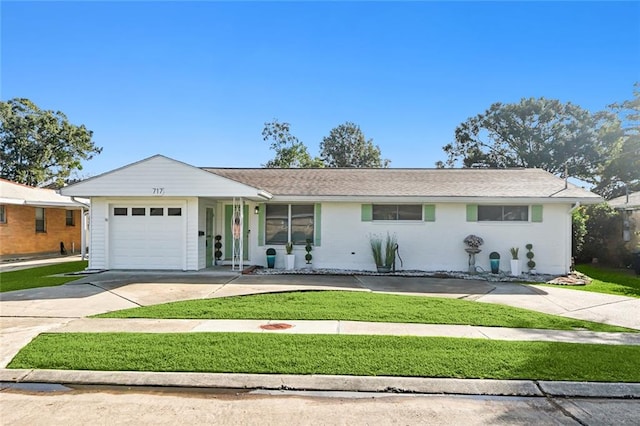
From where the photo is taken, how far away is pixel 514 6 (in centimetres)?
1094

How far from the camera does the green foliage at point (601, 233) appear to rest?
18.1m

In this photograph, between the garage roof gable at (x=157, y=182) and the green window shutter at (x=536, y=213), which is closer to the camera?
the garage roof gable at (x=157, y=182)

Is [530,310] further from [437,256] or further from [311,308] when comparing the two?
[437,256]

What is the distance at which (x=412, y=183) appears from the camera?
1620 centimetres

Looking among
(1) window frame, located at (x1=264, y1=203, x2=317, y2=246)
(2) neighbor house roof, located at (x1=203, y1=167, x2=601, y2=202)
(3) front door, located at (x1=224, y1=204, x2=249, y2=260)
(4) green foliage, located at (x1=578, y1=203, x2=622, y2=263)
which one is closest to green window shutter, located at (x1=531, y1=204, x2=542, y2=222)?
(2) neighbor house roof, located at (x1=203, y1=167, x2=601, y2=202)

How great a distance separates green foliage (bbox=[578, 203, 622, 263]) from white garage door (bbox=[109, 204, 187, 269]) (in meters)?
16.7

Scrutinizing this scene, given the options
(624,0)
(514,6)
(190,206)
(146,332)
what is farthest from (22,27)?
(624,0)

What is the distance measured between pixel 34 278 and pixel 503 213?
14.8 meters

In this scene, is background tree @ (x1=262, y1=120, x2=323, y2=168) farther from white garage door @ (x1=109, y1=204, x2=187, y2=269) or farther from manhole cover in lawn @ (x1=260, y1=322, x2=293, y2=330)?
manhole cover in lawn @ (x1=260, y1=322, x2=293, y2=330)

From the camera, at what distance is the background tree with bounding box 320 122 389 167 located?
5069 cm

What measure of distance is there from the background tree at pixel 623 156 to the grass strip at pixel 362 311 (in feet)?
76.8

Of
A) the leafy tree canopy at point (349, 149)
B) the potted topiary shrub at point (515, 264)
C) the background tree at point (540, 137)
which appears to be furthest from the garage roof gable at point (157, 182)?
the leafy tree canopy at point (349, 149)

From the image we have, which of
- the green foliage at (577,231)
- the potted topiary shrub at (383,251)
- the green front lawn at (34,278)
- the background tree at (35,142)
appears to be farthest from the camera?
the background tree at (35,142)

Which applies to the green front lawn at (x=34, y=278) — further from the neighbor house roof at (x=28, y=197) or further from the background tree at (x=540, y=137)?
the background tree at (x=540, y=137)
